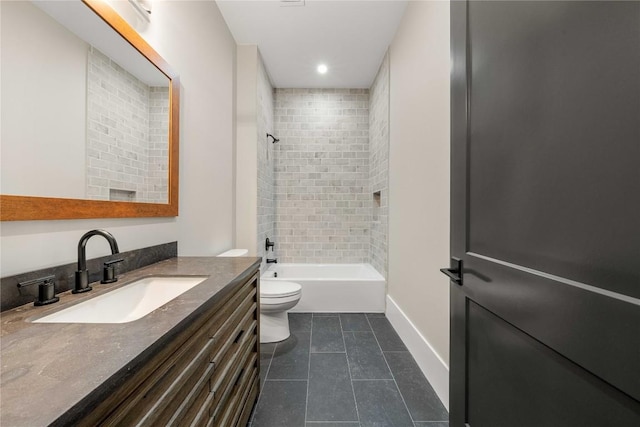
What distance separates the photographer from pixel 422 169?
1.91 meters

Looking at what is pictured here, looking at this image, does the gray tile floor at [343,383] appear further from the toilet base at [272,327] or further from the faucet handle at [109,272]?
the faucet handle at [109,272]

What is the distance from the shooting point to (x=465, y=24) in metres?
0.97

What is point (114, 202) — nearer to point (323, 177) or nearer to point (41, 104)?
point (41, 104)

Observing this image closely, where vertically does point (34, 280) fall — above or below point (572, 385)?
A: above

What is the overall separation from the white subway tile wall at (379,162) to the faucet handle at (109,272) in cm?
245

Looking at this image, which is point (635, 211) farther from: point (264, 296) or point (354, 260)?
point (354, 260)

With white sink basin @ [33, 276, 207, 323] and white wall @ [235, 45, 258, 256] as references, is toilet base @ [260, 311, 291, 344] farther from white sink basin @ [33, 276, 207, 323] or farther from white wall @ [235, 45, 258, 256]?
white sink basin @ [33, 276, 207, 323]

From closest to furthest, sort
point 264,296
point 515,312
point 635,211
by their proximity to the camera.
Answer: point 635,211
point 515,312
point 264,296

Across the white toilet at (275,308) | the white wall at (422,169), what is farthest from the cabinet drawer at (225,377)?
the white wall at (422,169)

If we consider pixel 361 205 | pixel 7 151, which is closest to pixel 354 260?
pixel 361 205

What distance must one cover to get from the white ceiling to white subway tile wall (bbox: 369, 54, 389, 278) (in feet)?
0.94

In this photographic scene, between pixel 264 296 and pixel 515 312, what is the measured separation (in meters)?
1.82

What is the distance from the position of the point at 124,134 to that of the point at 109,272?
26.1 inches

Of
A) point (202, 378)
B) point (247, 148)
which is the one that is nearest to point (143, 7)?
point (247, 148)
